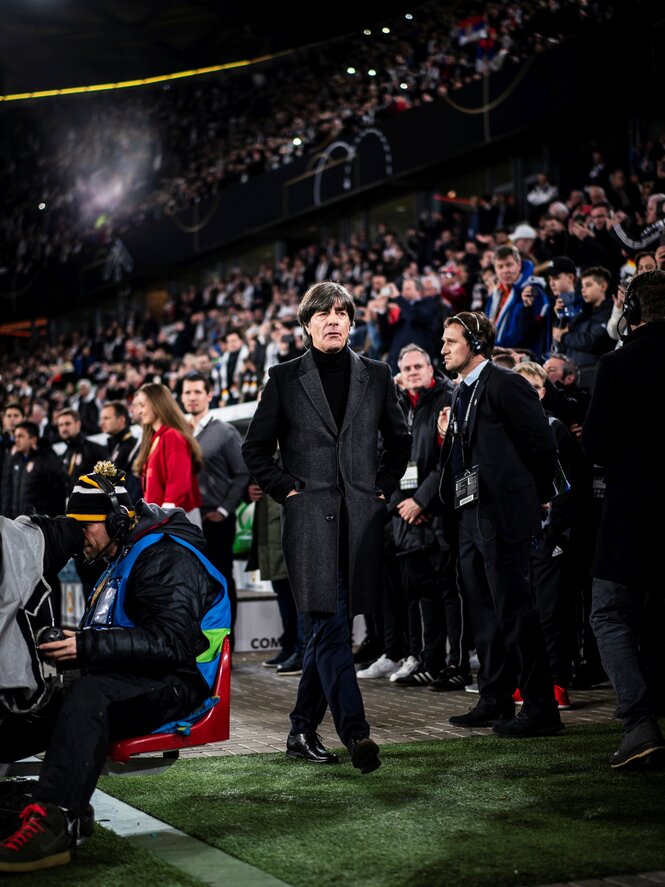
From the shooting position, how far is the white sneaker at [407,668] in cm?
822

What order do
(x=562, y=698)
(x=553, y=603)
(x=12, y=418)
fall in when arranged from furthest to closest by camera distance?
(x=12, y=418), (x=553, y=603), (x=562, y=698)

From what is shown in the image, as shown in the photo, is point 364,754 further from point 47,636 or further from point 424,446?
point 424,446

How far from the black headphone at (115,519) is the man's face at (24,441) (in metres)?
8.47

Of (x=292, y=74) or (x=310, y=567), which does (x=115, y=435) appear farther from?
(x=292, y=74)

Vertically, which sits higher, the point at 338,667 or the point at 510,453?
the point at 510,453

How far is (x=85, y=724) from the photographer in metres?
3.86

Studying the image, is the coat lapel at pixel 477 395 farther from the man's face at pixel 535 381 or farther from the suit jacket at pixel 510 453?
the man's face at pixel 535 381

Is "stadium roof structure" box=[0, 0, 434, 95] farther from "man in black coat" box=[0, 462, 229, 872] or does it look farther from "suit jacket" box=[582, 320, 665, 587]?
"man in black coat" box=[0, 462, 229, 872]

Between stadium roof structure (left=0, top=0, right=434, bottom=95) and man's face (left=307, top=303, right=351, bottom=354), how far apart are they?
69.0 feet

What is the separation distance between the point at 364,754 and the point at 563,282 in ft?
19.8

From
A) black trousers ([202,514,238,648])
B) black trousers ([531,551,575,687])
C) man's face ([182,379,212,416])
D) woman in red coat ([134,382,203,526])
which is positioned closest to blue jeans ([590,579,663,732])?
black trousers ([531,551,575,687])

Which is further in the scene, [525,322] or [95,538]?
[525,322]

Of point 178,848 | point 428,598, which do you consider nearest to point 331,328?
point 178,848

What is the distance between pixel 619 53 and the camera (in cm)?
1908
